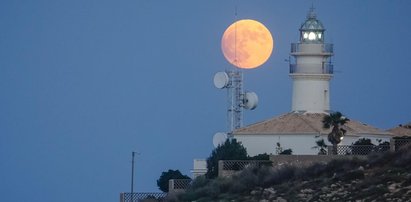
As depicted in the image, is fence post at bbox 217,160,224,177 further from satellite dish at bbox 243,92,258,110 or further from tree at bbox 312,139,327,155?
satellite dish at bbox 243,92,258,110

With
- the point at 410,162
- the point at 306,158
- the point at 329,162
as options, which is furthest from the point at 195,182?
the point at 410,162

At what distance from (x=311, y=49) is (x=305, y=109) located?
2506 mm

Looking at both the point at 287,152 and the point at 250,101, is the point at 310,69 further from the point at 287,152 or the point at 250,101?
the point at 287,152

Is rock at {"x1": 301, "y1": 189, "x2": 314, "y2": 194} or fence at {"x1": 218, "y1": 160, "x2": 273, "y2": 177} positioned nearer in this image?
rock at {"x1": 301, "y1": 189, "x2": 314, "y2": 194}

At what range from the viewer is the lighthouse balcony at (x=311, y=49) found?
9325cm

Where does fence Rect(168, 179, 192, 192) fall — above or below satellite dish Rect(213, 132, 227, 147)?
below

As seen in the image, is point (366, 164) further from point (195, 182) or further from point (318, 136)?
point (318, 136)

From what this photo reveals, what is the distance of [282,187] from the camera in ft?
210

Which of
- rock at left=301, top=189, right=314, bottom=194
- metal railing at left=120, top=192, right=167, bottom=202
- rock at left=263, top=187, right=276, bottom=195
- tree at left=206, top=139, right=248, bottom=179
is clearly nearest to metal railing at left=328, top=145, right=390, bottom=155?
tree at left=206, top=139, right=248, bottom=179

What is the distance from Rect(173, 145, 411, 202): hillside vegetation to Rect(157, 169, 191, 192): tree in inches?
483

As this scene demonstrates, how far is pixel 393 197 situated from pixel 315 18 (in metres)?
37.8

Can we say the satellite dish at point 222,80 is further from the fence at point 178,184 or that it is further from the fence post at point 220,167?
the fence post at point 220,167

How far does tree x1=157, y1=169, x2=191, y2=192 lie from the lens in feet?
270

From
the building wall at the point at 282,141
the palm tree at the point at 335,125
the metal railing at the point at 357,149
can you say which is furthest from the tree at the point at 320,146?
the metal railing at the point at 357,149
